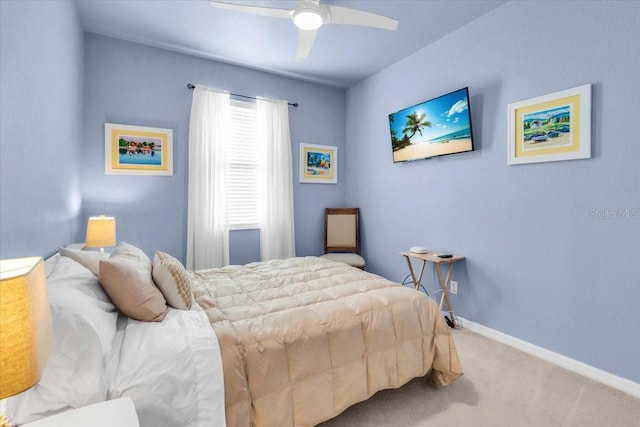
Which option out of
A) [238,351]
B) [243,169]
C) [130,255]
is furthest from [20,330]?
[243,169]

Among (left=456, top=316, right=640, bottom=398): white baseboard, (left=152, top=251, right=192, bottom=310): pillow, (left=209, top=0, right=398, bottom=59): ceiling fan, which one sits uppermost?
(left=209, top=0, right=398, bottom=59): ceiling fan

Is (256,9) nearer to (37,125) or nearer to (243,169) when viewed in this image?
(37,125)

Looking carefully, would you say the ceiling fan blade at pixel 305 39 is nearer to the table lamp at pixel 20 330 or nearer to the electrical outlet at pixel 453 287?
the table lamp at pixel 20 330

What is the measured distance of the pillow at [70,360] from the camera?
3.19 feet

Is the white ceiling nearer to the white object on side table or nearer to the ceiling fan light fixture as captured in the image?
the ceiling fan light fixture

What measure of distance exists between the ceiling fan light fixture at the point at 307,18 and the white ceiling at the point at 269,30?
1.63 feet

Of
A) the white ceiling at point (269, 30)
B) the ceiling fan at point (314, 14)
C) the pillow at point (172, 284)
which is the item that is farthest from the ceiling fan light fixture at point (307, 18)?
the pillow at point (172, 284)

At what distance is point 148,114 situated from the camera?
334 cm

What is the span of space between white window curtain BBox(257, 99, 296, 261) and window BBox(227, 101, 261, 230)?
0.09m

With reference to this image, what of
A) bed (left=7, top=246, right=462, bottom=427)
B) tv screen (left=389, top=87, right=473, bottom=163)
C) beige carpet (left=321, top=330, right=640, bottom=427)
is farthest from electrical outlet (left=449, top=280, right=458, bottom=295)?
tv screen (left=389, top=87, right=473, bottom=163)

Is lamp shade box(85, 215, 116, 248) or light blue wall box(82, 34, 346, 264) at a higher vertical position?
light blue wall box(82, 34, 346, 264)

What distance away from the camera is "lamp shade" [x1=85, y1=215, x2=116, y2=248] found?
103 inches

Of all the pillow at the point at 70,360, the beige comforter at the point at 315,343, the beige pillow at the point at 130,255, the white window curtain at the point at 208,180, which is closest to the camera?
the pillow at the point at 70,360

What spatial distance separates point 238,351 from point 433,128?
285cm
